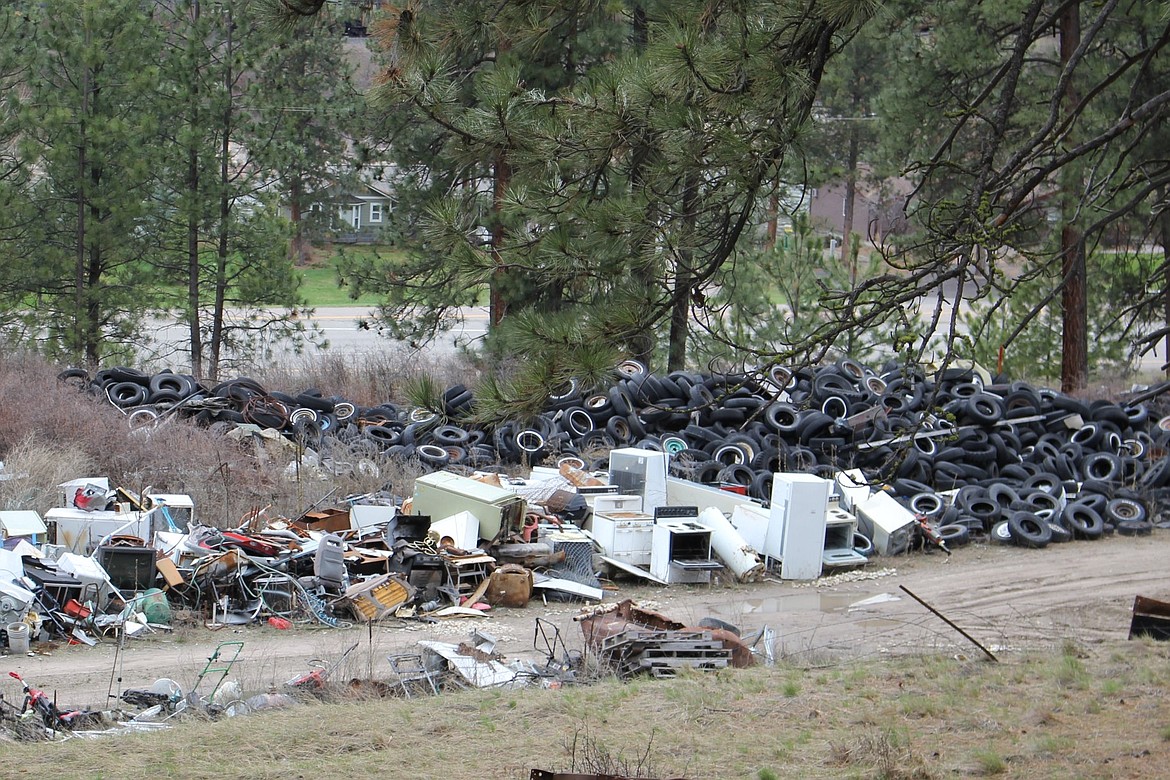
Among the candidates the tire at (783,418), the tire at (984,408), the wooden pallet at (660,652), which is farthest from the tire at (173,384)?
the tire at (984,408)

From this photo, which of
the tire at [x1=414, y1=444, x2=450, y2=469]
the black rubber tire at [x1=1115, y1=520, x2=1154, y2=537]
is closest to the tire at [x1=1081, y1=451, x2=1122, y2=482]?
the black rubber tire at [x1=1115, y1=520, x2=1154, y2=537]

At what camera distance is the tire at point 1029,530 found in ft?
45.8

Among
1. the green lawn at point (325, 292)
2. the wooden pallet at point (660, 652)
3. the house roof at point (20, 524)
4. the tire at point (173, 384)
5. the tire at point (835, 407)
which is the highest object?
the green lawn at point (325, 292)

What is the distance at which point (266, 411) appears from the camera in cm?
1628

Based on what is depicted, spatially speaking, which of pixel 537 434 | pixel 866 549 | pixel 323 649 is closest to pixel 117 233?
pixel 537 434

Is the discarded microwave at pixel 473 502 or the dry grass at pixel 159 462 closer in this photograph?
the discarded microwave at pixel 473 502

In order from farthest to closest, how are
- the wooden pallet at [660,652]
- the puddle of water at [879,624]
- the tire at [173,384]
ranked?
the tire at [173,384] → the puddle of water at [879,624] → the wooden pallet at [660,652]

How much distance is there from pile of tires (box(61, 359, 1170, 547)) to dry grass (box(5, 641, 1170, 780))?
646 centimetres

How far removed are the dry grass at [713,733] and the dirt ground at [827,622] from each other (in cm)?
138

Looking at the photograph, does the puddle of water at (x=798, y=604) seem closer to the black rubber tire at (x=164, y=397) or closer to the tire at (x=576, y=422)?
the tire at (x=576, y=422)

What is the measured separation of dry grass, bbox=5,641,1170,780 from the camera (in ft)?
20.6

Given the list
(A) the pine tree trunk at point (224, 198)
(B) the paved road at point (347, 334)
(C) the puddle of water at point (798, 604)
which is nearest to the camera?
(C) the puddle of water at point (798, 604)

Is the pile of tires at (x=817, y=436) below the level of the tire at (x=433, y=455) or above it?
above

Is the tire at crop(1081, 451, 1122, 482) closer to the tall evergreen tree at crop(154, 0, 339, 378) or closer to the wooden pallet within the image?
the wooden pallet
